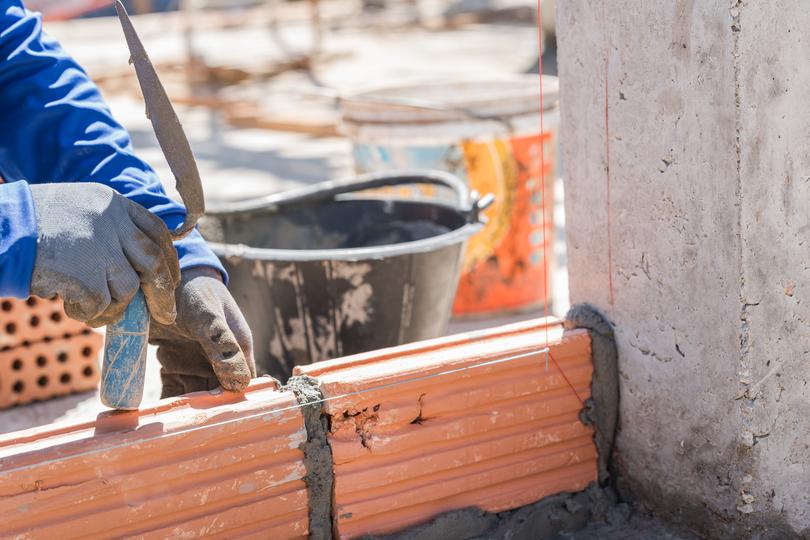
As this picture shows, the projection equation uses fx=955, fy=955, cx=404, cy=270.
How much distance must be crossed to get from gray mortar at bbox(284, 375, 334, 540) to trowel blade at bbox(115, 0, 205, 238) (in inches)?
17.9

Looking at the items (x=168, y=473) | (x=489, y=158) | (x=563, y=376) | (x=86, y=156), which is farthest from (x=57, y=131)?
(x=489, y=158)

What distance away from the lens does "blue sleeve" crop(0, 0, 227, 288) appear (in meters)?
2.16

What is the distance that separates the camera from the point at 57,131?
220 centimetres

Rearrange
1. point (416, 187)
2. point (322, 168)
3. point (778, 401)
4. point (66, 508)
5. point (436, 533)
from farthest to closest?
point (322, 168) → point (416, 187) → point (436, 533) → point (778, 401) → point (66, 508)

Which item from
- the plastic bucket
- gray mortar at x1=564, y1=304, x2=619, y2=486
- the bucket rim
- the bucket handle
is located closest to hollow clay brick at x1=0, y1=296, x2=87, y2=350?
the bucket handle

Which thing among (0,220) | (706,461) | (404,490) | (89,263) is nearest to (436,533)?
(404,490)

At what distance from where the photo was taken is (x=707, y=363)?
6.80ft

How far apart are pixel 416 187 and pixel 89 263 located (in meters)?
2.52

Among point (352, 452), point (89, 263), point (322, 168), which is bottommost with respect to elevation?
point (322, 168)

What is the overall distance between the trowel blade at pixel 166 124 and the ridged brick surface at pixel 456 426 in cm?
50

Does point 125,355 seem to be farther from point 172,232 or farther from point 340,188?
point 340,188

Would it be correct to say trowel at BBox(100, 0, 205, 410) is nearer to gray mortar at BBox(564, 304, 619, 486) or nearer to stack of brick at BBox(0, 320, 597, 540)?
stack of brick at BBox(0, 320, 597, 540)

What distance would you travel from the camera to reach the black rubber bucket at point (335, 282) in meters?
2.80

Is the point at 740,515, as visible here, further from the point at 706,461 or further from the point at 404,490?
the point at 404,490
